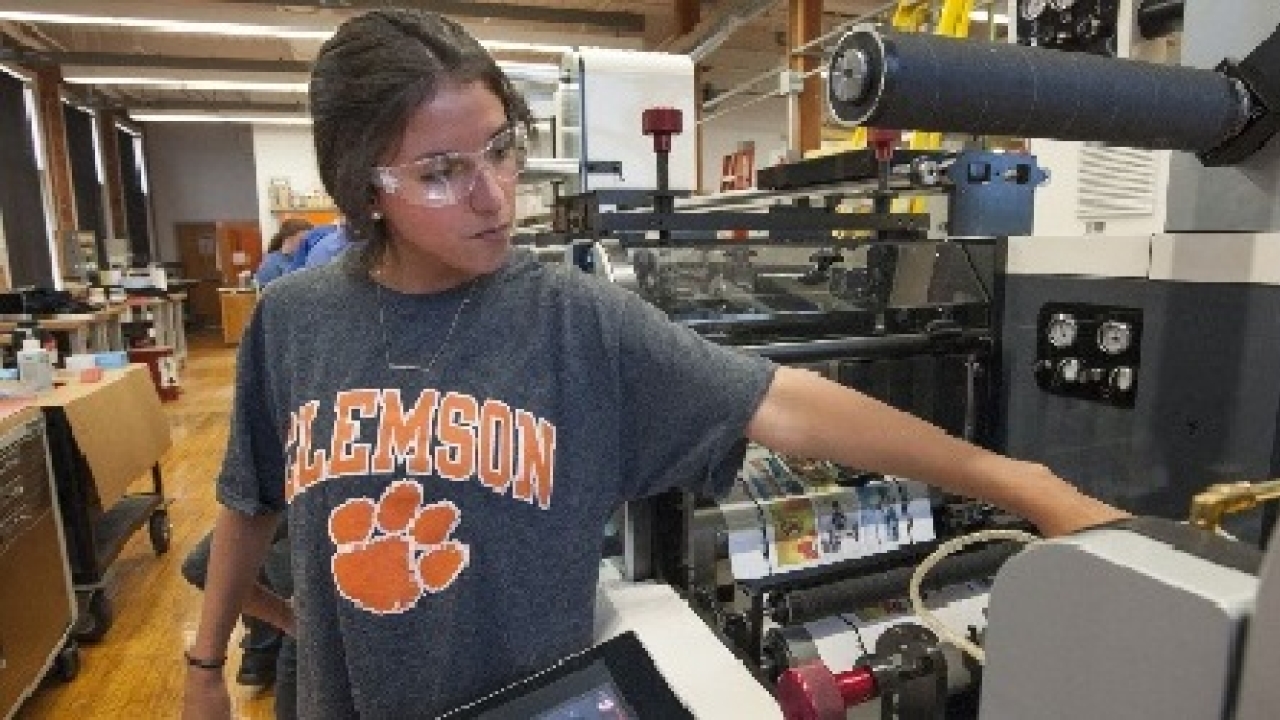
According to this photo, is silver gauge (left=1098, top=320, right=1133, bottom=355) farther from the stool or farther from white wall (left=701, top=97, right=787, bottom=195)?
white wall (left=701, top=97, right=787, bottom=195)

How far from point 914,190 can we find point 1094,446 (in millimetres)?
469

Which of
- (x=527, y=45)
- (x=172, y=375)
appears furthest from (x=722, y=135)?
(x=172, y=375)

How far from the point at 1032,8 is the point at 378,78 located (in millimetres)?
774

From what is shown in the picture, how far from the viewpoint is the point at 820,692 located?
735 mm

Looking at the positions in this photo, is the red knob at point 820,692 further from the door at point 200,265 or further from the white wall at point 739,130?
the door at point 200,265

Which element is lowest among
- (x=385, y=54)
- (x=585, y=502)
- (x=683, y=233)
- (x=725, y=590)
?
(x=725, y=590)

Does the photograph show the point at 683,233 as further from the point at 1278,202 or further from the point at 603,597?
the point at 1278,202

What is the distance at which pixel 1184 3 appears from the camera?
2.54 ft

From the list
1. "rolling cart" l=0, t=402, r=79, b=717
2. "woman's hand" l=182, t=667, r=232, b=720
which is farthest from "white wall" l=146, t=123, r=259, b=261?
"woman's hand" l=182, t=667, r=232, b=720

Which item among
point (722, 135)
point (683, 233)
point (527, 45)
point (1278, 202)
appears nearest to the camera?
point (1278, 202)

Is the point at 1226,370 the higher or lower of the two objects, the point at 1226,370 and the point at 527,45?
the lower

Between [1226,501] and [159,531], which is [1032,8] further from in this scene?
[159,531]

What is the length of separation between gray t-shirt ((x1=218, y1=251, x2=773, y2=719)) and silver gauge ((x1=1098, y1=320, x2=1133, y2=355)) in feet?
1.47

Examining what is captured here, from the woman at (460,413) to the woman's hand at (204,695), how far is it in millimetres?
268
